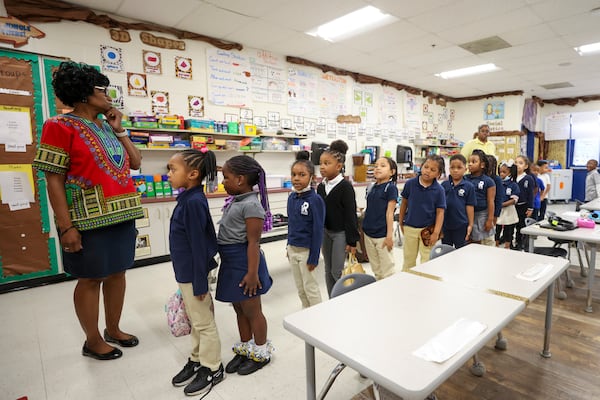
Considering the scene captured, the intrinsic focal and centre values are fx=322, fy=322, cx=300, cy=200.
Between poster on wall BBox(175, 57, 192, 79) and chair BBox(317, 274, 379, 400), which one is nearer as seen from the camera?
chair BBox(317, 274, 379, 400)

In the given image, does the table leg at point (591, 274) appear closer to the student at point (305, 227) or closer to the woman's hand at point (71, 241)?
the student at point (305, 227)

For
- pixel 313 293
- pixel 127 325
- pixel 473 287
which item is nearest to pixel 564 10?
pixel 473 287

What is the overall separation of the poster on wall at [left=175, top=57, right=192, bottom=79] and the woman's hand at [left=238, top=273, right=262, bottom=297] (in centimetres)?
347

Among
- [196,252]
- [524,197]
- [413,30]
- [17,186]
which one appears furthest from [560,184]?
[17,186]

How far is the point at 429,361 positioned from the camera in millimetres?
908

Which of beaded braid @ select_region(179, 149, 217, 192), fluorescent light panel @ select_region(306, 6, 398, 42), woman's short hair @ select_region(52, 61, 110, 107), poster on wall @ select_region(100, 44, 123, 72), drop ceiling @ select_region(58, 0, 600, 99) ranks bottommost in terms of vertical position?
beaded braid @ select_region(179, 149, 217, 192)

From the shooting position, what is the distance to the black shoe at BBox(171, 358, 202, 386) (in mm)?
1786

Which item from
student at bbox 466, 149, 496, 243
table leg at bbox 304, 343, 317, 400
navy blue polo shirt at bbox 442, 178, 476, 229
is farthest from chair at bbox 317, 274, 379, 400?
student at bbox 466, 149, 496, 243

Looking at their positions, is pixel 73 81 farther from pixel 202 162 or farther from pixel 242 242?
pixel 242 242

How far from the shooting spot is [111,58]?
3719mm

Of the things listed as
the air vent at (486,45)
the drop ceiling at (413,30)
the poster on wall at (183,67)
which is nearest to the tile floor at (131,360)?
the poster on wall at (183,67)

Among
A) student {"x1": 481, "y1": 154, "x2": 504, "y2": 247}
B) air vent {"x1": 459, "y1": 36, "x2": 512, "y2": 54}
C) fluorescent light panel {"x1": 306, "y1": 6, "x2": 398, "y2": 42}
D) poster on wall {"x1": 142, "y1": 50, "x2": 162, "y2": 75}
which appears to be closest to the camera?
student {"x1": 481, "y1": 154, "x2": 504, "y2": 247}

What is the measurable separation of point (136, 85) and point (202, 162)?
9.41 feet

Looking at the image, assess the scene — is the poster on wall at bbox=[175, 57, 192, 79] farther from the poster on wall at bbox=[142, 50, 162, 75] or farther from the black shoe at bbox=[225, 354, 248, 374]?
the black shoe at bbox=[225, 354, 248, 374]
